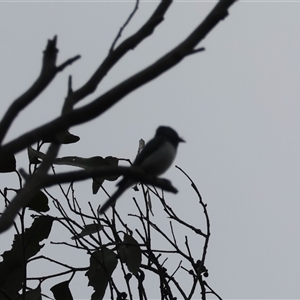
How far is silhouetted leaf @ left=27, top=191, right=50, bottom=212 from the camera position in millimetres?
3279

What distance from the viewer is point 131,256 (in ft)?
10.2

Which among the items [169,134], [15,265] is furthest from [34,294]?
[169,134]

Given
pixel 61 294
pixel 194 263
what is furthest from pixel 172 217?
pixel 61 294

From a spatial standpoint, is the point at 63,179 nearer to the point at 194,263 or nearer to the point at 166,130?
the point at 194,263

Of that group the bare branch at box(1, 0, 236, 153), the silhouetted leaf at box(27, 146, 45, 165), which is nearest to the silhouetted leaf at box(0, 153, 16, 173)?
the silhouetted leaf at box(27, 146, 45, 165)

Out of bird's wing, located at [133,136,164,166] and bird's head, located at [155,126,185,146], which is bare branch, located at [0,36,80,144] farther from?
bird's head, located at [155,126,185,146]

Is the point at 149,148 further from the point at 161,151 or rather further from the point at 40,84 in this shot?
the point at 40,84

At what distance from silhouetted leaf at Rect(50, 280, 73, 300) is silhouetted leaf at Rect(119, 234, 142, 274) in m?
0.49

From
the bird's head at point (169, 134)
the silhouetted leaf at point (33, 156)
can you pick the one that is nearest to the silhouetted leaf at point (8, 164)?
the silhouetted leaf at point (33, 156)

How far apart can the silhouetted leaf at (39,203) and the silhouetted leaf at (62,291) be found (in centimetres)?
46

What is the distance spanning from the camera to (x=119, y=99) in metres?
1.56

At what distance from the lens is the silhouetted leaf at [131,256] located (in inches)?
120

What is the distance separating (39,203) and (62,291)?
0.56m

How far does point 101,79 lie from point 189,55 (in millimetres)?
270
